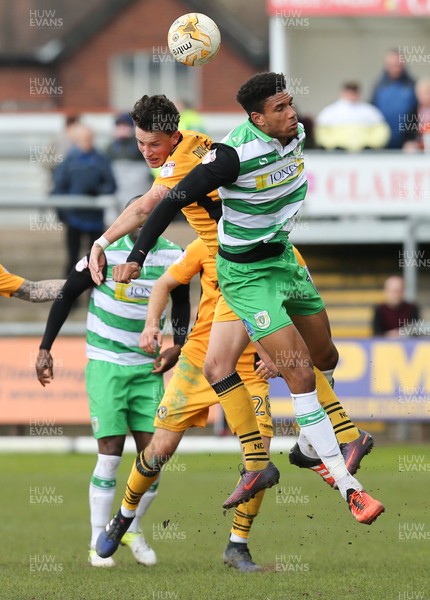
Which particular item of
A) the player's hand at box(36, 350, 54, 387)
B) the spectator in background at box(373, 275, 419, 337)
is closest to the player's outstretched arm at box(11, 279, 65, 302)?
the player's hand at box(36, 350, 54, 387)

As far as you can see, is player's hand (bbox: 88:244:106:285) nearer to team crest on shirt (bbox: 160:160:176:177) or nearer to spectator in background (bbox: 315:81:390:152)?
team crest on shirt (bbox: 160:160:176:177)

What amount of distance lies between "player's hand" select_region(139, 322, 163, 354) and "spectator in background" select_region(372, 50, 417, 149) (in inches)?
412

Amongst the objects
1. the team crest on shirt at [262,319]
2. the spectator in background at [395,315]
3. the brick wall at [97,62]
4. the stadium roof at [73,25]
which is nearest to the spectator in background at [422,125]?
the spectator in background at [395,315]

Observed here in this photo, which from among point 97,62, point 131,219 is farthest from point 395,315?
point 97,62

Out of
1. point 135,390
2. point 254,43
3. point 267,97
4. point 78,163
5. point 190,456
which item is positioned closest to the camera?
point 267,97

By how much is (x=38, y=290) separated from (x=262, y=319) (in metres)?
2.10

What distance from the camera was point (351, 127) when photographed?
63.1ft

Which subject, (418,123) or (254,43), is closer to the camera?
(418,123)

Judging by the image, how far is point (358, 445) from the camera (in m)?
8.11

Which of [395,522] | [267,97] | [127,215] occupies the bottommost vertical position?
[395,522]

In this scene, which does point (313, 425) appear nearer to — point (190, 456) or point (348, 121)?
point (190, 456)

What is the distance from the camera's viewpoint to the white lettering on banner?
19.1m

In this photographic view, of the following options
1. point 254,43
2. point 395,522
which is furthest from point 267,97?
point 254,43

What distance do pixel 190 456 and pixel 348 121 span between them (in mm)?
6013
